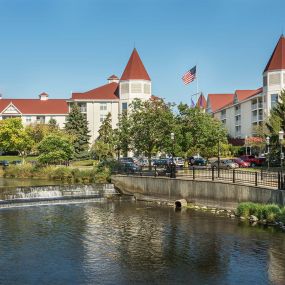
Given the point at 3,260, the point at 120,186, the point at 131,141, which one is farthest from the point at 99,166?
the point at 3,260

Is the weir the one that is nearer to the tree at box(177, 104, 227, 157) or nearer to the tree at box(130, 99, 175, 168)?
the tree at box(130, 99, 175, 168)

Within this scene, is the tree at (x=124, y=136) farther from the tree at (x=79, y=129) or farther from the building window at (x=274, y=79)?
the tree at (x=79, y=129)

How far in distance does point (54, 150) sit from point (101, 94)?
2683 centimetres

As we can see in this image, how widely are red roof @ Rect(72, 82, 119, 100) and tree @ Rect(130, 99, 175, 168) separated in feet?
122

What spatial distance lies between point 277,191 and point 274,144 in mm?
24429

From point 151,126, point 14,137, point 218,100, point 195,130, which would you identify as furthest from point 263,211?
point 218,100

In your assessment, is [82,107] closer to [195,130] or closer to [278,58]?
[278,58]

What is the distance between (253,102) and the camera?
80.7 meters

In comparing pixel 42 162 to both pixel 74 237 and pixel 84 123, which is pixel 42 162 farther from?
pixel 74 237

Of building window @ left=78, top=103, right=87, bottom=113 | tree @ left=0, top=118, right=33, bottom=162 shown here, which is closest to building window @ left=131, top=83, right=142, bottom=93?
building window @ left=78, top=103, right=87, bottom=113

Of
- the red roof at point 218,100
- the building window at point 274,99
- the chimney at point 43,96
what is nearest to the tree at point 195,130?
the building window at point 274,99

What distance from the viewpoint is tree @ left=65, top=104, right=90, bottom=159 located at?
77.0 m

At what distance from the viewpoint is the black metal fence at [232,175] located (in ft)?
94.7

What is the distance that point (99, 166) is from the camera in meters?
49.7
